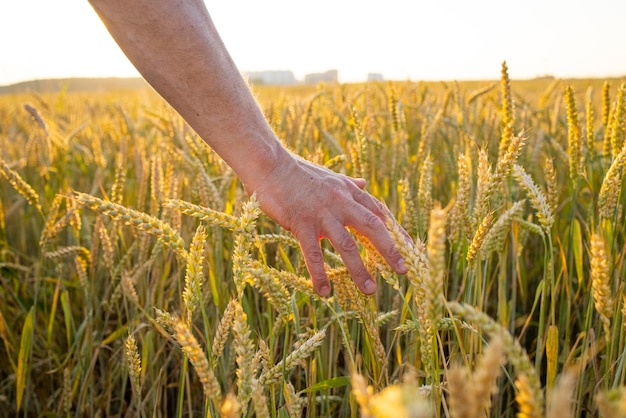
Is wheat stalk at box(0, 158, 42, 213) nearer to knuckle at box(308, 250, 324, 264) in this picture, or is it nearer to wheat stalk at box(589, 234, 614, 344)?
knuckle at box(308, 250, 324, 264)

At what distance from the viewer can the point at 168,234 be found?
2.64 feet

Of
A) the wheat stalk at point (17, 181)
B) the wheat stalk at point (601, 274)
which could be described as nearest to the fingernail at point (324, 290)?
the wheat stalk at point (601, 274)

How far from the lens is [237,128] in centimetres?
104

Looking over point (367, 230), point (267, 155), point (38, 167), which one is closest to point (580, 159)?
point (367, 230)

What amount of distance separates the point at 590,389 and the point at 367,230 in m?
0.69

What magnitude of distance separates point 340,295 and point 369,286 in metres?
0.05

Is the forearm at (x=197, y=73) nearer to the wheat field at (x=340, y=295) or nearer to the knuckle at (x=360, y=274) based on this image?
the wheat field at (x=340, y=295)

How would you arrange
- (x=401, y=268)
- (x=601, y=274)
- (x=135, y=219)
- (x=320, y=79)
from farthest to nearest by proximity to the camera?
(x=320, y=79), (x=401, y=268), (x=135, y=219), (x=601, y=274)

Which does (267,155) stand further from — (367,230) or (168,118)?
(168,118)

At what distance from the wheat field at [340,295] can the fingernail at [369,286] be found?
39mm

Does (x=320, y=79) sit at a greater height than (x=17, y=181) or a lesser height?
greater

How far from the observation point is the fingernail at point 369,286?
0.96 metres

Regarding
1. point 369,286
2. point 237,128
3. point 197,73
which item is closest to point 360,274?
point 369,286

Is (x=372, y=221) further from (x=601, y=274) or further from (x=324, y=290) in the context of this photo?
(x=601, y=274)
